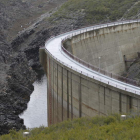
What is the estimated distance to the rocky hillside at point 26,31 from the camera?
49781mm

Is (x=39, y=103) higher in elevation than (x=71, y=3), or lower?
lower

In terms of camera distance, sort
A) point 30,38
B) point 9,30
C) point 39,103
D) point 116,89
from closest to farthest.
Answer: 1. point 116,89
2. point 39,103
3. point 30,38
4. point 9,30

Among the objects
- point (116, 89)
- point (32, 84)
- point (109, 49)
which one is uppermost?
point (116, 89)

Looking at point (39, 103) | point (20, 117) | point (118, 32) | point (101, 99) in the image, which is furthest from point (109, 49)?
point (101, 99)

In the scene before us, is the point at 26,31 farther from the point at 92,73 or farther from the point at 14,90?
the point at 92,73

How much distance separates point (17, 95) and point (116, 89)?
28493 millimetres

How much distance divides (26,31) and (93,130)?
66741 millimetres

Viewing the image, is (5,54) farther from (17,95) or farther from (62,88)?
(62,88)

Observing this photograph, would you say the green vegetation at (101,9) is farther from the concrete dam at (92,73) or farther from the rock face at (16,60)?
the concrete dam at (92,73)

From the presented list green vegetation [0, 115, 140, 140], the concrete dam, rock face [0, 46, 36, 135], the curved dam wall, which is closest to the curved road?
the concrete dam

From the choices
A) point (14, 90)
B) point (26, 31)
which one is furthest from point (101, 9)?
point (14, 90)

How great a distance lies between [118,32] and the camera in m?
56.4

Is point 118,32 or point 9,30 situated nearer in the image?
point 118,32

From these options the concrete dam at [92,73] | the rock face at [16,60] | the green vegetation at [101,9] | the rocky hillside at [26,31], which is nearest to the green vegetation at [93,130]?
the concrete dam at [92,73]
